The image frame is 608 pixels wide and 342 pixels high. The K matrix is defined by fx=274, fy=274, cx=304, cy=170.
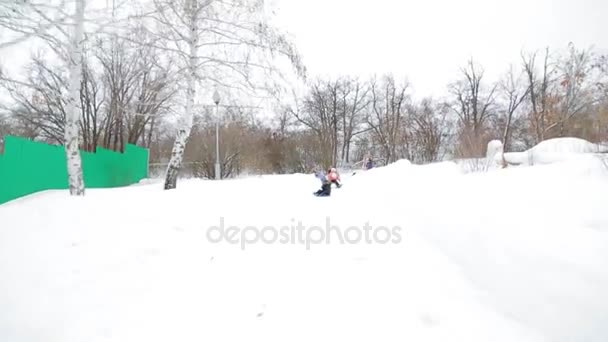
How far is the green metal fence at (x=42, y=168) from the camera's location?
756 cm

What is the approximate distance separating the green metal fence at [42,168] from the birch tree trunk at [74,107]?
87.8 inches

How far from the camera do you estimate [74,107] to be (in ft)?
22.5

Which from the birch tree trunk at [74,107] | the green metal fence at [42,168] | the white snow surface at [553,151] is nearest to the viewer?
the white snow surface at [553,151]

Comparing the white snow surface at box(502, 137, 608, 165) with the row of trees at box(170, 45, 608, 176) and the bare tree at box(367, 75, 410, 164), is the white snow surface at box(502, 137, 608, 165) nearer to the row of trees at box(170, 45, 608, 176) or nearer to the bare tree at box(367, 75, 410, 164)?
the row of trees at box(170, 45, 608, 176)

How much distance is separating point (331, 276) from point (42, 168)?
418 inches

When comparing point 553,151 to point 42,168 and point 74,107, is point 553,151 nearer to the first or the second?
point 74,107

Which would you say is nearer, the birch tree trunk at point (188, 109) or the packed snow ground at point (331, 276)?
the packed snow ground at point (331, 276)

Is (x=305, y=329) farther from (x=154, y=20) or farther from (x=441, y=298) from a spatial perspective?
(x=154, y=20)

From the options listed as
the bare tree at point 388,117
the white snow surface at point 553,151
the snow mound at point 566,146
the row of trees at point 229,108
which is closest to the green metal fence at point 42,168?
the row of trees at point 229,108

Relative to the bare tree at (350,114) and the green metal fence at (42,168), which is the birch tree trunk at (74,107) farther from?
the bare tree at (350,114)

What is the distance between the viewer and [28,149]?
8.33m

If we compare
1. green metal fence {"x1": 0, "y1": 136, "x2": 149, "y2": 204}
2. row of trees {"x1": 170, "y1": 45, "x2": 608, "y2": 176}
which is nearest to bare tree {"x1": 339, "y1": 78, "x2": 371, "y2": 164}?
row of trees {"x1": 170, "y1": 45, "x2": 608, "y2": 176}

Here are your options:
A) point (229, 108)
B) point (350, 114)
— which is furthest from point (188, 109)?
point (350, 114)

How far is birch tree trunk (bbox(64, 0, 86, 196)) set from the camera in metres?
6.52
